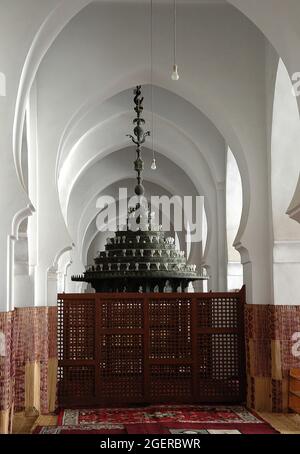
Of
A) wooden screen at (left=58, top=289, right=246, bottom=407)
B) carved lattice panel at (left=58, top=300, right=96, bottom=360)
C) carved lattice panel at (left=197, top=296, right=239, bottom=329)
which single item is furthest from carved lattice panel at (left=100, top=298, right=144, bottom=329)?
carved lattice panel at (left=197, top=296, right=239, bottom=329)

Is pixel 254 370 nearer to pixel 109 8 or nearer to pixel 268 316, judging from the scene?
pixel 268 316

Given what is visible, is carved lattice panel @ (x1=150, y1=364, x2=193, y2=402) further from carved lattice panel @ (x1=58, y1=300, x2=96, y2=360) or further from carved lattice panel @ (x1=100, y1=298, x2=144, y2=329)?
carved lattice panel @ (x1=58, y1=300, x2=96, y2=360)

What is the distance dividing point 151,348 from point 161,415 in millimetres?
1370

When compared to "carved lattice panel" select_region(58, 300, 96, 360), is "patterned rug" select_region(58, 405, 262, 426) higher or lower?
lower

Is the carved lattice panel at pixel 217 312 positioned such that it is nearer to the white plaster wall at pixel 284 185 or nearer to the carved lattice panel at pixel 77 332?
the white plaster wall at pixel 284 185

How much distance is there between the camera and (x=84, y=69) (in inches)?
440

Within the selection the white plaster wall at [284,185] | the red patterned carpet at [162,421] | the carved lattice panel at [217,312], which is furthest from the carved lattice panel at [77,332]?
the white plaster wall at [284,185]

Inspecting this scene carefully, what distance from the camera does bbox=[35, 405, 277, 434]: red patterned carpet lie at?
9.16m

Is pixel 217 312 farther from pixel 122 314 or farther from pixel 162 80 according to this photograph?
pixel 162 80

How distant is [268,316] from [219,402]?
1555mm

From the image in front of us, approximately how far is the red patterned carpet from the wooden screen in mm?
395

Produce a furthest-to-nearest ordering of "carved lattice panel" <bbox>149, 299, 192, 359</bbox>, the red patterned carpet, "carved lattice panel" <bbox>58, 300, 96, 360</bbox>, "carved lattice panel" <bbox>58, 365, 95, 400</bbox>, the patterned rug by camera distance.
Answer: "carved lattice panel" <bbox>149, 299, 192, 359</bbox>
"carved lattice panel" <bbox>58, 300, 96, 360</bbox>
"carved lattice panel" <bbox>58, 365, 95, 400</bbox>
the patterned rug
the red patterned carpet

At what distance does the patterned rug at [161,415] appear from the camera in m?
9.85

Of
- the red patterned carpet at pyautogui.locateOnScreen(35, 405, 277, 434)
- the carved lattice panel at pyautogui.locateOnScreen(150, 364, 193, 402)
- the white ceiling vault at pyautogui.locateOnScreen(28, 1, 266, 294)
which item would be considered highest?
the white ceiling vault at pyautogui.locateOnScreen(28, 1, 266, 294)
